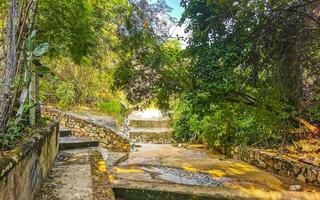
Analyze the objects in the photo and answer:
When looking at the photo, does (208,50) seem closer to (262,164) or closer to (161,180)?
(161,180)


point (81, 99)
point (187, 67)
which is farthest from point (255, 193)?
point (81, 99)

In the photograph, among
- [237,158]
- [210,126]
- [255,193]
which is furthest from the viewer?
[210,126]

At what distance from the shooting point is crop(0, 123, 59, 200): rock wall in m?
2.22

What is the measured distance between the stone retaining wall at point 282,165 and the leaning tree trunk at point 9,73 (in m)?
5.16

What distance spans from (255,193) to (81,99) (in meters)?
8.40

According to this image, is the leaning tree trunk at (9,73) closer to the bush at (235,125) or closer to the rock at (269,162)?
the bush at (235,125)

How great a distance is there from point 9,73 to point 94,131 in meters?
6.92

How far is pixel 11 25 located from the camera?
2.81 meters

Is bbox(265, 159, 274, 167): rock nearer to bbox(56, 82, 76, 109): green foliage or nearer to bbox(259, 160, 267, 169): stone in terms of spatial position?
bbox(259, 160, 267, 169): stone

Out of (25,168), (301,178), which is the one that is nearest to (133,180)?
(25,168)

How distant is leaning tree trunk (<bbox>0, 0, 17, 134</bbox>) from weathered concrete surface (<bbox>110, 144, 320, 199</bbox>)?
2471 millimetres

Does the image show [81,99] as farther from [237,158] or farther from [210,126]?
[237,158]

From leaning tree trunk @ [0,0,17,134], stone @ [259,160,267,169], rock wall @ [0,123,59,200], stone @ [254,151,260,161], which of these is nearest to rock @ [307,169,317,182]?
stone @ [259,160,267,169]

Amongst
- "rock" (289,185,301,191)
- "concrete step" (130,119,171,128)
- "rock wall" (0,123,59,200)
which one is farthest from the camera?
"concrete step" (130,119,171,128)
